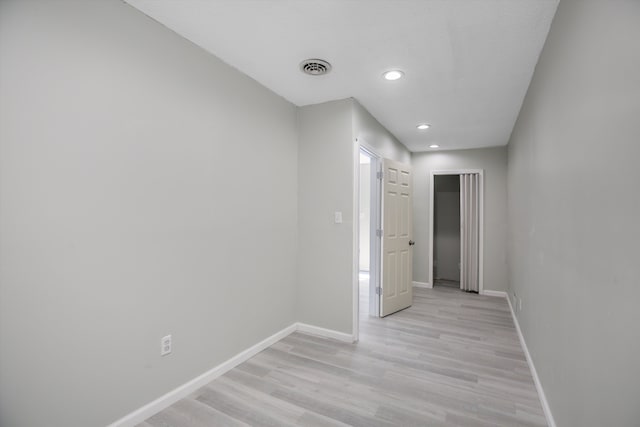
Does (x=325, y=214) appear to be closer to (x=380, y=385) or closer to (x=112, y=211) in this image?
(x=380, y=385)

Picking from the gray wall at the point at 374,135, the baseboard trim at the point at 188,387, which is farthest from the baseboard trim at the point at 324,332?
the gray wall at the point at 374,135

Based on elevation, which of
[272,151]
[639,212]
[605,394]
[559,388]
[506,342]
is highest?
[272,151]

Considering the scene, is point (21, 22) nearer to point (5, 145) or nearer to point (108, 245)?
point (5, 145)

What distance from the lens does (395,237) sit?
4059 mm

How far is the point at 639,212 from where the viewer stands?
2.87ft

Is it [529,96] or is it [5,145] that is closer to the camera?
[5,145]

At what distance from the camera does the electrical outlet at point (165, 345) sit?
198 cm

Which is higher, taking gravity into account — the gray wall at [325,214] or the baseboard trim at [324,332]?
the gray wall at [325,214]

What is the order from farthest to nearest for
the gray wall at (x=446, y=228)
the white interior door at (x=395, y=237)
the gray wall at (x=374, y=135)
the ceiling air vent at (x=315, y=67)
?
the gray wall at (x=446, y=228), the white interior door at (x=395, y=237), the gray wall at (x=374, y=135), the ceiling air vent at (x=315, y=67)

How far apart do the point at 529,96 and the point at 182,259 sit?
10.5 feet

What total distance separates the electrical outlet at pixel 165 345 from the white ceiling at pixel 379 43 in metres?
2.06

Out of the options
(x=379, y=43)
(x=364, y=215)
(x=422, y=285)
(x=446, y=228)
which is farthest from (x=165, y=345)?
(x=446, y=228)

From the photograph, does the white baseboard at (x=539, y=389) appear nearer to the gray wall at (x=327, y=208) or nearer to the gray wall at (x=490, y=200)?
the gray wall at (x=327, y=208)

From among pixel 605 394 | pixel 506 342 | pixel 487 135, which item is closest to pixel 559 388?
pixel 605 394
